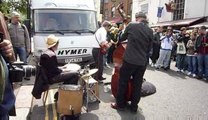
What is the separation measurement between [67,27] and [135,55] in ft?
13.5

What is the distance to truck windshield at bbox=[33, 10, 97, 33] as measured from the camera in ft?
30.3

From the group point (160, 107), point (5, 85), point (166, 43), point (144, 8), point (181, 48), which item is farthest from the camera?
point (144, 8)

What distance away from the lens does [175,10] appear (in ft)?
88.3

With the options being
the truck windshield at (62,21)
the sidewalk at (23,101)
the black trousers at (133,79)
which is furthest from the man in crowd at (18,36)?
the black trousers at (133,79)

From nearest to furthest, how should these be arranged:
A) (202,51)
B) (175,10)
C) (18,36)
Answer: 1. (18,36)
2. (202,51)
3. (175,10)

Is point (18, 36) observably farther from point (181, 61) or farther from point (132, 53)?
point (181, 61)

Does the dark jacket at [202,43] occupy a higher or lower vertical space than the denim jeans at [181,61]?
higher

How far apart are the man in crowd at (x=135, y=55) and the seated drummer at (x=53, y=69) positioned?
0.95 m

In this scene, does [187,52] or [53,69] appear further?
[187,52]

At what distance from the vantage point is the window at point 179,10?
85.4 feet

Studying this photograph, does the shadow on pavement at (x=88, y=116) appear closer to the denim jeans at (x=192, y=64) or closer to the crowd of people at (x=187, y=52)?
the crowd of people at (x=187, y=52)

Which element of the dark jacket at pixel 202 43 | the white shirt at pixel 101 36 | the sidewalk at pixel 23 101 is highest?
the white shirt at pixel 101 36

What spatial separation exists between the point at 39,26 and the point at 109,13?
39.2 metres

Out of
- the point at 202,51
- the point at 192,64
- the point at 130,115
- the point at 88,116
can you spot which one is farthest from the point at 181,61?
the point at 88,116
